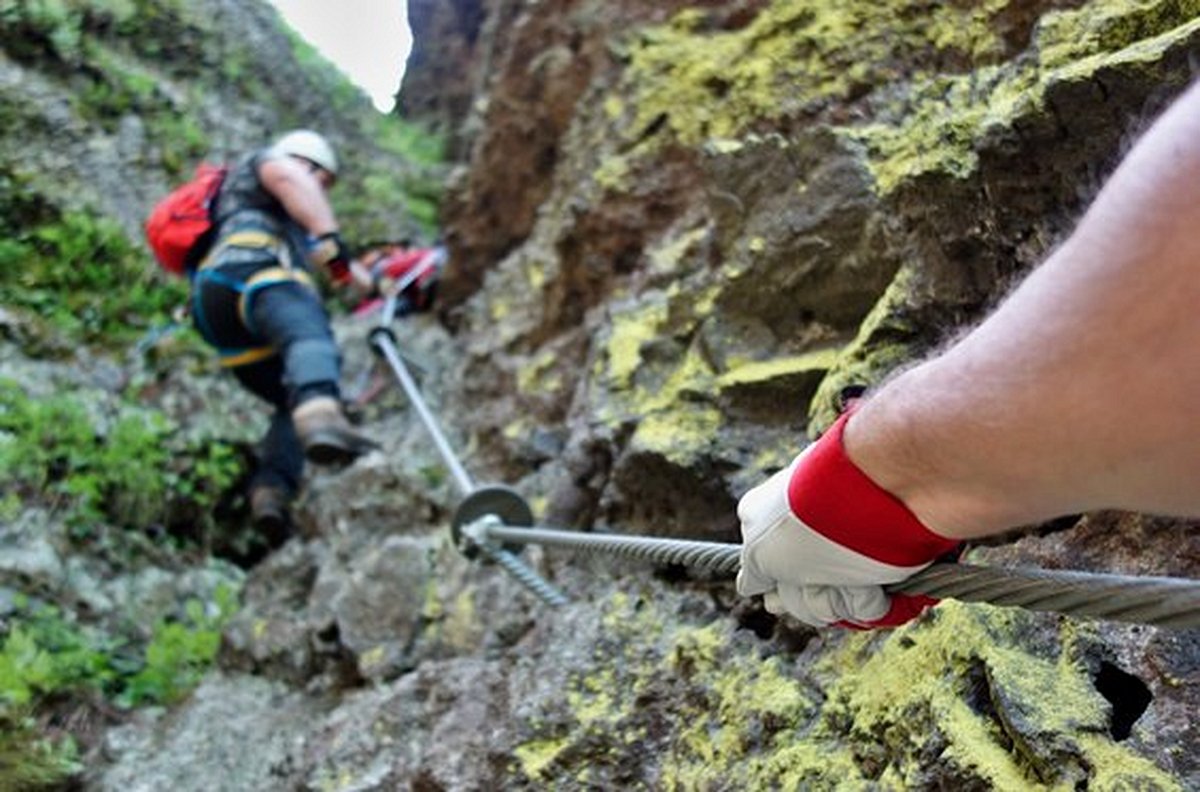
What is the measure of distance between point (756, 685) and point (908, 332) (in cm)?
102

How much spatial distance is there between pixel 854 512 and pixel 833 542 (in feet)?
0.22

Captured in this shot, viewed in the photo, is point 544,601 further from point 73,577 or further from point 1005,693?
point 73,577

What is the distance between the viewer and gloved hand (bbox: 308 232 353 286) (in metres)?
5.78

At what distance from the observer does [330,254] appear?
5816 millimetres

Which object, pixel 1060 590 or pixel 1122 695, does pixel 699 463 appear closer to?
pixel 1122 695

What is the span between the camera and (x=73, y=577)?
4832 millimetres

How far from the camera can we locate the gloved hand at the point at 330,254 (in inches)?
227

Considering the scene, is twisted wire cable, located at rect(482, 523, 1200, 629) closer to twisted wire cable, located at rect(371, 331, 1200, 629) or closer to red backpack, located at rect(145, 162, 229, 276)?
twisted wire cable, located at rect(371, 331, 1200, 629)

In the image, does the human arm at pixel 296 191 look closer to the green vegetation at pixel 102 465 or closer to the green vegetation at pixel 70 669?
the green vegetation at pixel 102 465

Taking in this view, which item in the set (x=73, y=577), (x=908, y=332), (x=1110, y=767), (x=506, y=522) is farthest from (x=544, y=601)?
(x=73, y=577)

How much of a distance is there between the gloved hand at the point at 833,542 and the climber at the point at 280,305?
Answer: 3957 millimetres

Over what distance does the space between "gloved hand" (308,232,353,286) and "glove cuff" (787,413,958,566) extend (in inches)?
186

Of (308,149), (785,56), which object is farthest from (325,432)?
(785,56)


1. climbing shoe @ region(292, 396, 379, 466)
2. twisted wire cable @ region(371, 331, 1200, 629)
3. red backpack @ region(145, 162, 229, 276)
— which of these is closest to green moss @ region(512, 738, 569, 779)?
twisted wire cable @ region(371, 331, 1200, 629)
